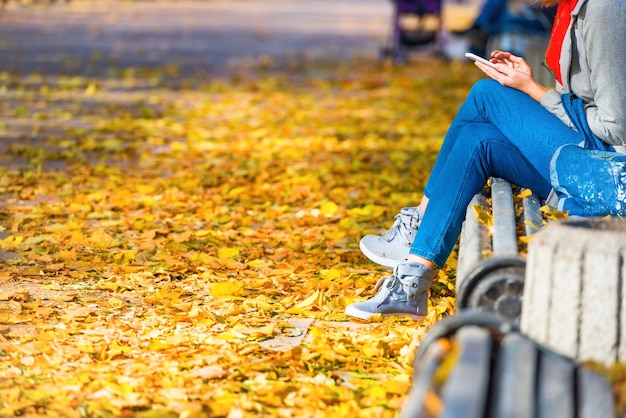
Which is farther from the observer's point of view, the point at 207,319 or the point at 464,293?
the point at 207,319

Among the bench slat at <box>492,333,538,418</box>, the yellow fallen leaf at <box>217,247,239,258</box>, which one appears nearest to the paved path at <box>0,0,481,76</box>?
the yellow fallen leaf at <box>217,247,239,258</box>

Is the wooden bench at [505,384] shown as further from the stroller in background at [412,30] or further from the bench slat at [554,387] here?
the stroller in background at [412,30]

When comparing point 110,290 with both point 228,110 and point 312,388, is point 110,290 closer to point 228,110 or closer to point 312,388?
point 312,388

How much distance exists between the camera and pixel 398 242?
4637 mm

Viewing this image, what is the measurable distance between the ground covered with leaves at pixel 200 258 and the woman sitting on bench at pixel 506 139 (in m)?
0.18

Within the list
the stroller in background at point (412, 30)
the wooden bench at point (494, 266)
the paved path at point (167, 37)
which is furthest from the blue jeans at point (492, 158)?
the stroller in background at point (412, 30)

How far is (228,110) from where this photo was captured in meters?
11.1

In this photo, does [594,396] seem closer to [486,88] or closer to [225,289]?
[486,88]

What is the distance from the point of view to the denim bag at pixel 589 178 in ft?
12.1

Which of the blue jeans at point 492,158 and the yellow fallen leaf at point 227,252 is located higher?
the blue jeans at point 492,158

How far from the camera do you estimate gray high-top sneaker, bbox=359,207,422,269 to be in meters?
4.59

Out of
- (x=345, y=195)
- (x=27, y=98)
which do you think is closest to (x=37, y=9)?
(x=27, y=98)

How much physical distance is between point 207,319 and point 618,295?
1.89 metres

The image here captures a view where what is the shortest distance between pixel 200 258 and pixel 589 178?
2087mm
